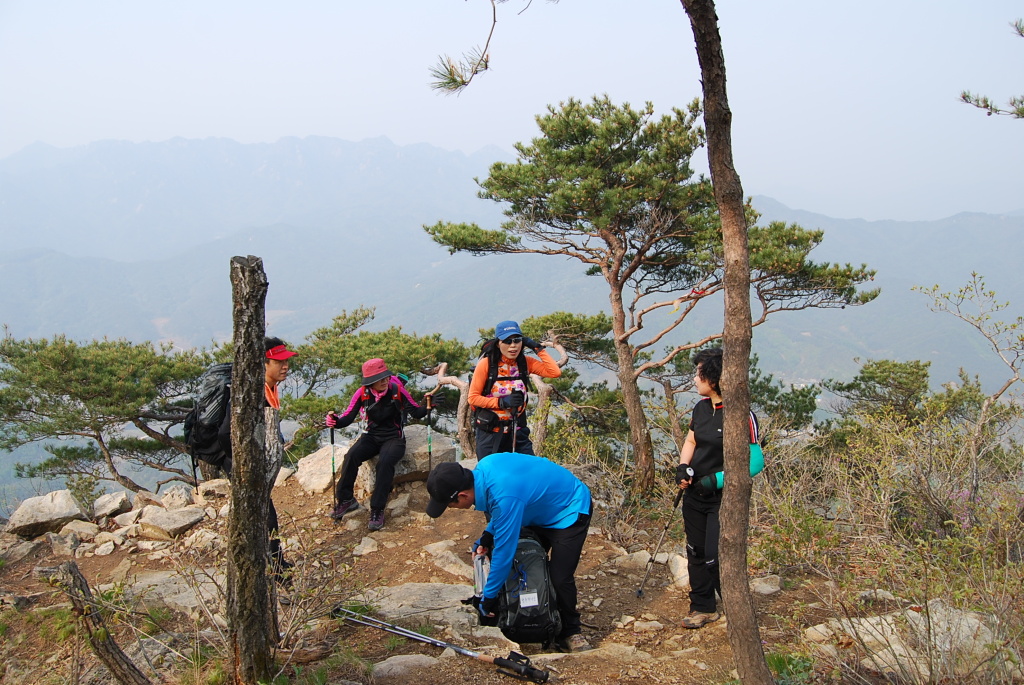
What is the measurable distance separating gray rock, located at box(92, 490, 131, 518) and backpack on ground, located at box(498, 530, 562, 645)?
4.78 metres

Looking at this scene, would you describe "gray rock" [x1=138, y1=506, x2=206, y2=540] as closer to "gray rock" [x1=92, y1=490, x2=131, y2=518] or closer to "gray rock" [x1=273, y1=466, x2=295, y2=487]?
"gray rock" [x1=92, y1=490, x2=131, y2=518]

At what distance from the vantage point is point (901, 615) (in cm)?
313

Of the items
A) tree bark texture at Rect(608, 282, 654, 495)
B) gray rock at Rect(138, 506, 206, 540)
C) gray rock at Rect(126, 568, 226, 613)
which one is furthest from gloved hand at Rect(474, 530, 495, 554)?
tree bark texture at Rect(608, 282, 654, 495)

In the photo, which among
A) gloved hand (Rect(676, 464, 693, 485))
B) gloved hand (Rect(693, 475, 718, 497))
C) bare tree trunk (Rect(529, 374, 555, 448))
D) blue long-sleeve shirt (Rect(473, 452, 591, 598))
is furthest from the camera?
bare tree trunk (Rect(529, 374, 555, 448))

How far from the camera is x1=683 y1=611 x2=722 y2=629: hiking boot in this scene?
4.23 meters

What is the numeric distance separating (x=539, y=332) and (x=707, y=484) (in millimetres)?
8554

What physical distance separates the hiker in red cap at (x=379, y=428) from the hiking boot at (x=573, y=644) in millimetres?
2537

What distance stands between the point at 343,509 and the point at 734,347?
472cm

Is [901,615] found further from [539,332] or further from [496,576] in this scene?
[539,332]

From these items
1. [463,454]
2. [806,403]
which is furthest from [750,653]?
[806,403]

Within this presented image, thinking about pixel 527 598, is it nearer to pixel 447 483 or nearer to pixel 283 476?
pixel 447 483

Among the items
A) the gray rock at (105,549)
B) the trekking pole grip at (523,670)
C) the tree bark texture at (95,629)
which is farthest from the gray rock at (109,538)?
the trekking pole grip at (523,670)

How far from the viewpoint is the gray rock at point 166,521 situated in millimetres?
6090

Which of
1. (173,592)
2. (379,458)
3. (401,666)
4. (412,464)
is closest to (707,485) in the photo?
(401,666)
